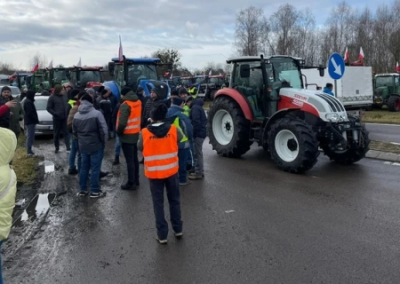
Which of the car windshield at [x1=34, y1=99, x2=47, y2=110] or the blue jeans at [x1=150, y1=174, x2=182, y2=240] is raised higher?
the car windshield at [x1=34, y1=99, x2=47, y2=110]

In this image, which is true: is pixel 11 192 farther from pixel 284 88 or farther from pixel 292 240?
pixel 284 88

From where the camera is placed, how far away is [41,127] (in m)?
13.8

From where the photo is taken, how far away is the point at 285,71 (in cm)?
978

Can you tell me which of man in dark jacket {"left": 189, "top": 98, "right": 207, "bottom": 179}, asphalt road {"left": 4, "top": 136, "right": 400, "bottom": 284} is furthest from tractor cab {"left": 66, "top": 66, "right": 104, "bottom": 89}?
man in dark jacket {"left": 189, "top": 98, "right": 207, "bottom": 179}

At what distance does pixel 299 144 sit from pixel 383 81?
60.1 feet

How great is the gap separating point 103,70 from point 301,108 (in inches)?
642

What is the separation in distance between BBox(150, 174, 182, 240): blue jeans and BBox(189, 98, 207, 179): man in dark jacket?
2992 millimetres

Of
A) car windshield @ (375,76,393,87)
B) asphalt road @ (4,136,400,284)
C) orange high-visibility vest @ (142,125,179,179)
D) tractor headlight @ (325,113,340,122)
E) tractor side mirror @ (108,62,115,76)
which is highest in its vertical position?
tractor side mirror @ (108,62,115,76)

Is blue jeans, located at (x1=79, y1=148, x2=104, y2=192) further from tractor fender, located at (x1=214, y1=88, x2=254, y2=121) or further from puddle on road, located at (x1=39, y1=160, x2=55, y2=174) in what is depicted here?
tractor fender, located at (x1=214, y1=88, x2=254, y2=121)

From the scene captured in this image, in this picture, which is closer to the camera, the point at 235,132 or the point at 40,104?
the point at 235,132

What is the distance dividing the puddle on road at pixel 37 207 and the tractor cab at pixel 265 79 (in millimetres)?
4908

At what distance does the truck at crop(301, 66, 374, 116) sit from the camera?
18828 millimetres

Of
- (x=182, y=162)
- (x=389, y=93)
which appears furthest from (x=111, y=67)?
(x=389, y=93)

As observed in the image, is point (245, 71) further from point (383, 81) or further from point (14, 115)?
point (383, 81)
